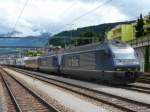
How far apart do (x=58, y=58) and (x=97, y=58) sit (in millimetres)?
18242

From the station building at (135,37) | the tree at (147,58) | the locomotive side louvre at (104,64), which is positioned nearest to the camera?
the locomotive side louvre at (104,64)

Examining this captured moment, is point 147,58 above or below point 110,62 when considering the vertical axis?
above

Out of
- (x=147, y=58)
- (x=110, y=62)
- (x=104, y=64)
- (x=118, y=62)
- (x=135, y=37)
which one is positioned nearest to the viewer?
(x=118, y=62)

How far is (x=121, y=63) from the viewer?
2789cm

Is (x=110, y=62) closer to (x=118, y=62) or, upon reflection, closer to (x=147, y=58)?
(x=118, y=62)

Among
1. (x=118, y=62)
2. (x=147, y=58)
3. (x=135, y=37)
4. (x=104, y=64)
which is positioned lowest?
(x=104, y=64)

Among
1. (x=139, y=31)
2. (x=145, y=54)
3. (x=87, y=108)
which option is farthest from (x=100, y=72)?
(x=139, y=31)

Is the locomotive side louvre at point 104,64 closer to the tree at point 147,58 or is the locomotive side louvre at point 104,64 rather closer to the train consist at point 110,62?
the train consist at point 110,62

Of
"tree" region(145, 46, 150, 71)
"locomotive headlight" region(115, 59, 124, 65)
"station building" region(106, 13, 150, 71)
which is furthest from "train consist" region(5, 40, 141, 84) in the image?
"station building" region(106, 13, 150, 71)

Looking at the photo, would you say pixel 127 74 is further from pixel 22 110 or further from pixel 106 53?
pixel 22 110

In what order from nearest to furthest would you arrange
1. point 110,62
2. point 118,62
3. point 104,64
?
point 118,62
point 110,62
point 104,64

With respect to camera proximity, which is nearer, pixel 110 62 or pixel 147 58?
pixel 110 62

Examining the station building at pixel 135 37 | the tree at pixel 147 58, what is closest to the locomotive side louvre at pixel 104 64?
the tree at pixel 147 58

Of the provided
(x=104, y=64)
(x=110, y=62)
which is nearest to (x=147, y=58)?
(x=104, y=64)
